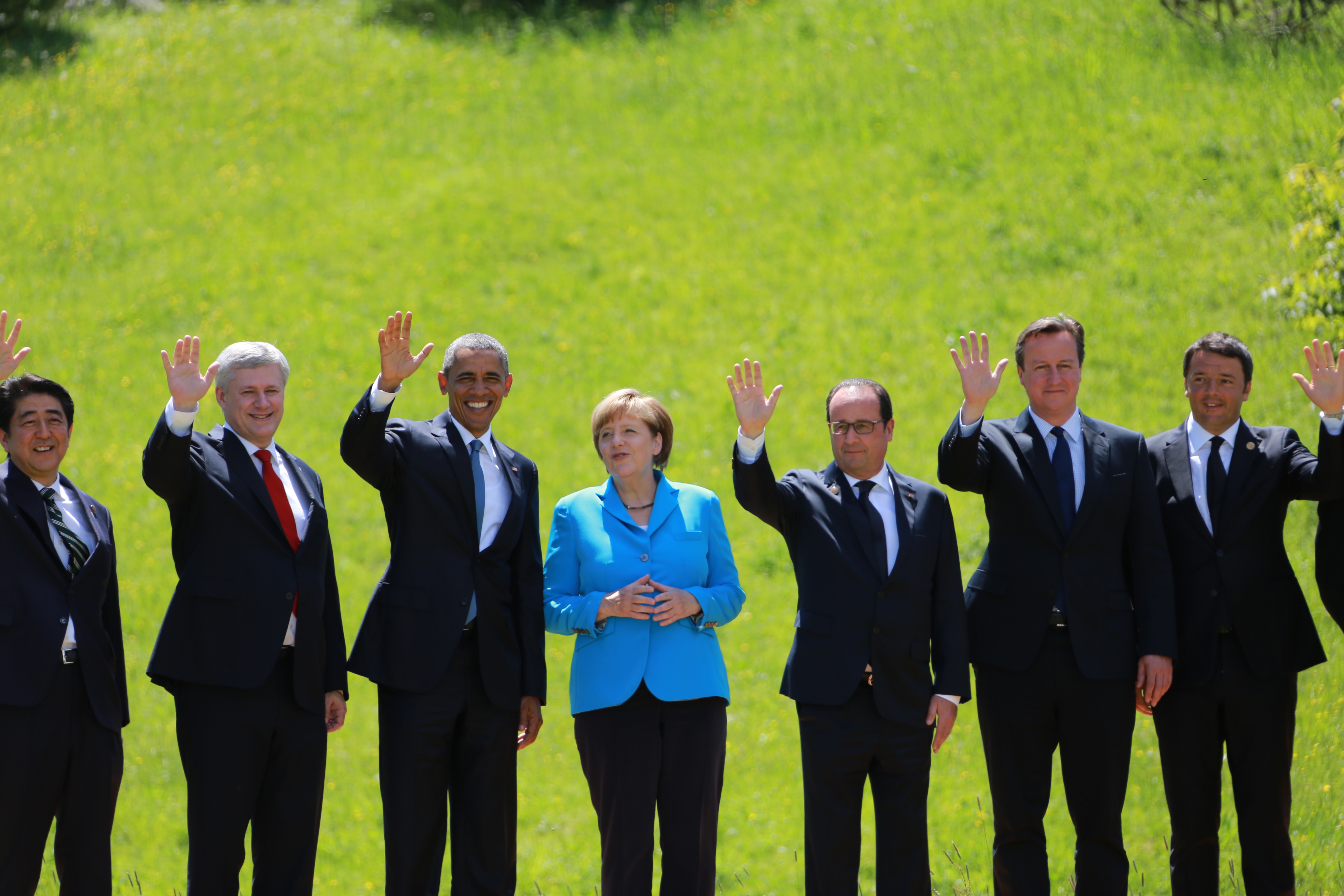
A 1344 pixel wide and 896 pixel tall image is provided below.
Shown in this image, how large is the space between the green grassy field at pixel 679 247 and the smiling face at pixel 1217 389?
2757 mm

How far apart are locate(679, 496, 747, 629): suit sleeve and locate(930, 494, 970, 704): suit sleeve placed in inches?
29.7

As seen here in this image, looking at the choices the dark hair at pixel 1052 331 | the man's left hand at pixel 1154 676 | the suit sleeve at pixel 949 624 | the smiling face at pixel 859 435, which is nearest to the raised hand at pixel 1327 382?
the dark hair at pixel 1052 331

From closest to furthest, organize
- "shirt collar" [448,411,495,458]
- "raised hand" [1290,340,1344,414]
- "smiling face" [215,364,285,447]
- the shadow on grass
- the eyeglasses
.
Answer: "smiling face" [215,364,285,447], the eyeglasses, "raised hand" [1290,340,1344,414], "shirt collar" [448,411,495,458], the shadow on grass

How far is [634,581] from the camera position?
4391 millimetres

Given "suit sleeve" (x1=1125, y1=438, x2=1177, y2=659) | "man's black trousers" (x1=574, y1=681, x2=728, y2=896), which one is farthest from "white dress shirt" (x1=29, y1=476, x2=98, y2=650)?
"suit sleeve" (x1=1125, y1=438, x2=1177, y2=659)

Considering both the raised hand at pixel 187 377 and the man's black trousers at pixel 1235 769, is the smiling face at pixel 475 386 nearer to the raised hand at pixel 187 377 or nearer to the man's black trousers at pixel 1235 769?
the raised hand at pixel 187 377

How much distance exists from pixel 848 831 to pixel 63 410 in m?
3.33

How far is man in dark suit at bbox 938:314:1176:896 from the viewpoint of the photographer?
445cm

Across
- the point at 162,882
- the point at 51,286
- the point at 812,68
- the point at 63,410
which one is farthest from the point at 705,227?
the point at 63,410

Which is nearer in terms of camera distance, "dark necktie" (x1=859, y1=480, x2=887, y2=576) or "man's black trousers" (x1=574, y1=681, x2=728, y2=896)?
"man's black trousers" (x1=574, y1=681, x2=728, y2=896)

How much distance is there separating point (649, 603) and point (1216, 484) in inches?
94.0

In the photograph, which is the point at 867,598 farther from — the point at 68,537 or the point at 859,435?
the point at 68,537

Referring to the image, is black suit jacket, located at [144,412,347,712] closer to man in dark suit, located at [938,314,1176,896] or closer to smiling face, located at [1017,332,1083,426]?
man in dark suit, located at [938,314,1176,896]

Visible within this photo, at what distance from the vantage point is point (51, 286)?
13328 millimetres
